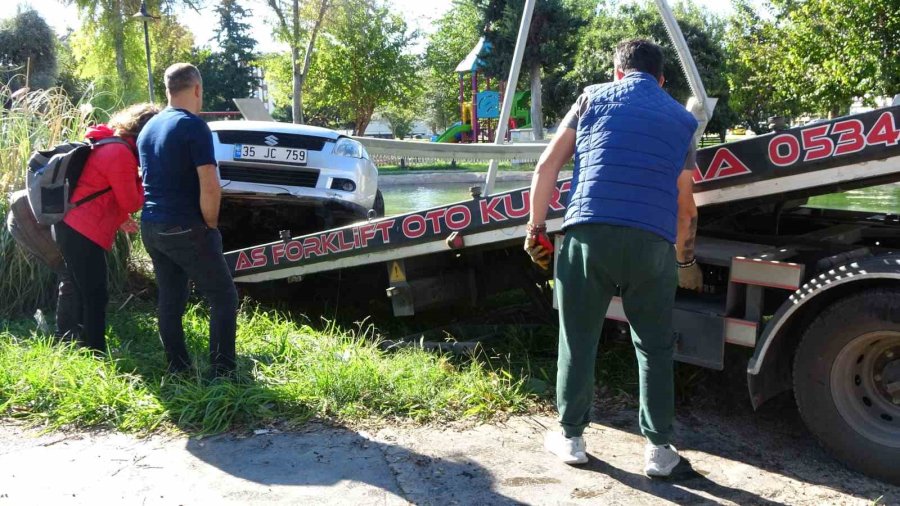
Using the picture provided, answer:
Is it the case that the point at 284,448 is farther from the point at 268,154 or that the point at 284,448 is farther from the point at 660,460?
the point at 268,154

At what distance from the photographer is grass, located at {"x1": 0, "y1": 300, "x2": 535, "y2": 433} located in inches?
160

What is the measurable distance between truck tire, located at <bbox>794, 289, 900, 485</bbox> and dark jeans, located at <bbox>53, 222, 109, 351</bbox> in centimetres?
395

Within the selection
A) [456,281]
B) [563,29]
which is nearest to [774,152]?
[456,281]

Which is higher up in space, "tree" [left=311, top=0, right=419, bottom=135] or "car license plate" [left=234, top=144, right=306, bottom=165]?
"tree" [left=311, top=0, right=419, bottom=135]

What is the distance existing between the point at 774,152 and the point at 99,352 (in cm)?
403

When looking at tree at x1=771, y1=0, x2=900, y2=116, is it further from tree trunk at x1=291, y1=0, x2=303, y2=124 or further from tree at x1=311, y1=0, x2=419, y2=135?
tree at x1=311, y1=0, x2=419, y2=135

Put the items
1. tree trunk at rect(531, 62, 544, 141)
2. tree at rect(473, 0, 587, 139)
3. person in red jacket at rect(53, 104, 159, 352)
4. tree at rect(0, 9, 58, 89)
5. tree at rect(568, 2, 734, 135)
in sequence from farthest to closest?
tree at rect(0, 9, 58, 89) → tree at rect(568, 2, 734, 135) → tree trunk at rect(531, 62, 544, 141) → tree at rect(473, 0, 587, 139) → person in red jacket at rect(53, 104, 159, 352)

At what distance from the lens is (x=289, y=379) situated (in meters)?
4.52

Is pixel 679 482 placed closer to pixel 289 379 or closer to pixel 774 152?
pixel 774 152

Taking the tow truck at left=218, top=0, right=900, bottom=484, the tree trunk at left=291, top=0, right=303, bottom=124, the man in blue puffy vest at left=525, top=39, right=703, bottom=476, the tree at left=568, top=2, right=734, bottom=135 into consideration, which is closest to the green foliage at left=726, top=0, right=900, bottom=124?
the tree at left=568, top=2, right=734, bottom=135

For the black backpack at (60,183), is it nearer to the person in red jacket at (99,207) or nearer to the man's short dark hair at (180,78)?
the person in red jacket at (99,207)

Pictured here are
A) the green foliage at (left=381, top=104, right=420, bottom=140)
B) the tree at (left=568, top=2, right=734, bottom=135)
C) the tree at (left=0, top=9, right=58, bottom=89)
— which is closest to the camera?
the tree at (left=568, top=2, right=734, bottom=135)

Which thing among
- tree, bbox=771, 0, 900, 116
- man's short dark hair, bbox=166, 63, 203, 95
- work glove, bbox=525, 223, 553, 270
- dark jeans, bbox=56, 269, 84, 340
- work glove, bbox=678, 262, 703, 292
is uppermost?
tree, bbox=771, 0, 900, 116

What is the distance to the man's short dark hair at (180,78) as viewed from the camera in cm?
417
